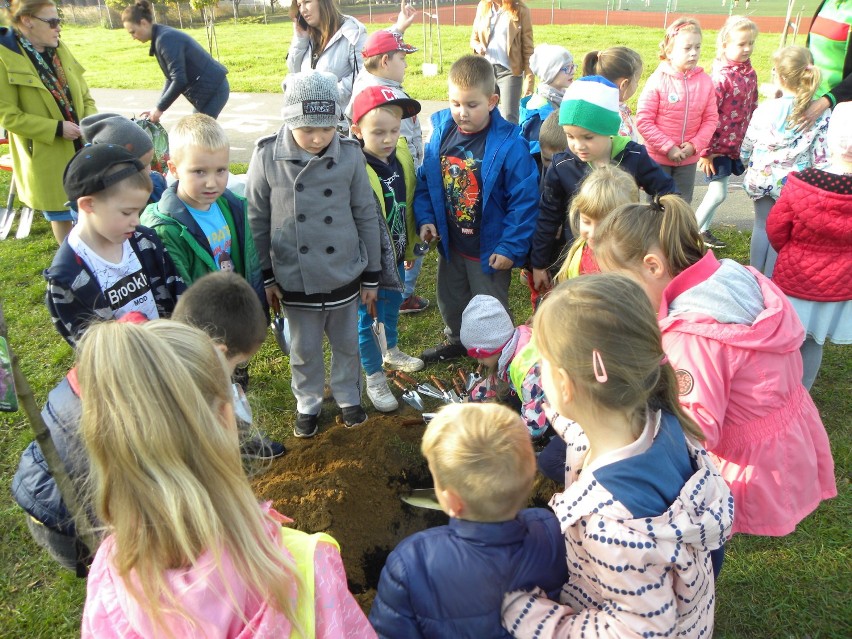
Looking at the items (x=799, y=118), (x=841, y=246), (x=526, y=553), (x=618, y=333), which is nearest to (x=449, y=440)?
(x=526, y=553)

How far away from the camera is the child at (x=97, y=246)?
251 cm

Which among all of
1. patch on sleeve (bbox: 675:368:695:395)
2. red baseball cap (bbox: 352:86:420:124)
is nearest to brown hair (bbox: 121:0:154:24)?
red baseball cap (bbox: 352:86:420:124)

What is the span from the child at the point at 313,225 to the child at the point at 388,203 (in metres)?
0.22

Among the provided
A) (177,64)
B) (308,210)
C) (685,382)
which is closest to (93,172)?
(308,210)

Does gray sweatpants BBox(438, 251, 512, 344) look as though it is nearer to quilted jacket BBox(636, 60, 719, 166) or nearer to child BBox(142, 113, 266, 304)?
child BBox(142, 113, 266, 304)

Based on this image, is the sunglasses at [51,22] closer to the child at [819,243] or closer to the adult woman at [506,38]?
the adult woman at [506,38]

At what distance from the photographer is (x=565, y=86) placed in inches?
203

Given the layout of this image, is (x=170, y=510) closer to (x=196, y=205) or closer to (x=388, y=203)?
(x=196, y=205)

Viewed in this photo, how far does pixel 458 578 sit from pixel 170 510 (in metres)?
0.71

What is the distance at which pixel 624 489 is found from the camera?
5.10 ft

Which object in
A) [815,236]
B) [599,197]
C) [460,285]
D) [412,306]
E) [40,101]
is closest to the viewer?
[599,197]

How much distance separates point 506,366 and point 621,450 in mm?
1531

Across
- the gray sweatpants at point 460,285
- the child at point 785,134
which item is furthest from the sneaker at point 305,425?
the child at point 785,134

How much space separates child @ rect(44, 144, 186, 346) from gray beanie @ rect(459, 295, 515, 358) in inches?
58.2
